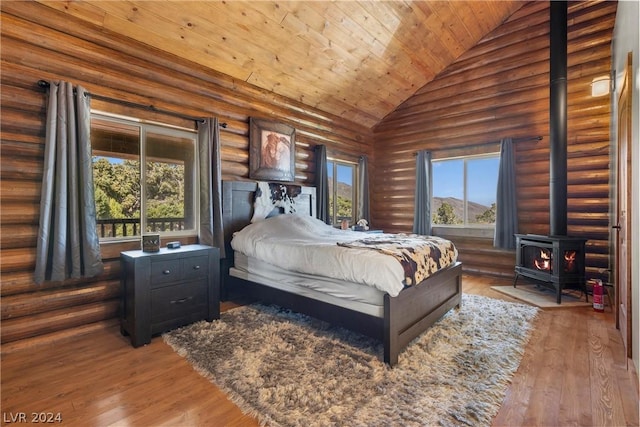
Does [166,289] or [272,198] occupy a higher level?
[272,198]

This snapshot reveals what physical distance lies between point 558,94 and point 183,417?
5.59 m

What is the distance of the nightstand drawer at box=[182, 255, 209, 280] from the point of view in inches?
115

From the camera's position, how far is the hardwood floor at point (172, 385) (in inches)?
68.3

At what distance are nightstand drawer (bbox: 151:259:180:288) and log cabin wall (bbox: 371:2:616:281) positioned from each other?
15.8 ft

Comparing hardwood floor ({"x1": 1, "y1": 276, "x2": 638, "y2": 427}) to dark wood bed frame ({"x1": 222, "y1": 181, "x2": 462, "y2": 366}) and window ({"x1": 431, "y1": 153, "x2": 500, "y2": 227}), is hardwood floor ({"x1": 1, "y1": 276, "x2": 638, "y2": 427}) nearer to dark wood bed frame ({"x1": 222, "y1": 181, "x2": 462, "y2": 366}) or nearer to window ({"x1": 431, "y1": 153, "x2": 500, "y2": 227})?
dark wood bed frame ({"x1": 222, "y1": 181, "x2": 462, "y2": 366})

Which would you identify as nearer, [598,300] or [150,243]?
[150,243]

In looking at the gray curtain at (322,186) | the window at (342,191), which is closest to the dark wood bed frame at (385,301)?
the gray curtain at (322,186)

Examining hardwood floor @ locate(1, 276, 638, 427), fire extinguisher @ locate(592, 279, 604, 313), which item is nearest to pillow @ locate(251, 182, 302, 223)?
hardwood floor @ locate(1, 276, 638, 427)

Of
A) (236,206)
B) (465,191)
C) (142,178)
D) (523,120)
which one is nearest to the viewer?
(142,178)

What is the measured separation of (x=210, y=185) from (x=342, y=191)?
3221 mm

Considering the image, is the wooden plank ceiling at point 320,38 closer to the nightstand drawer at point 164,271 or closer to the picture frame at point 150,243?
the picture frame at point 150,243

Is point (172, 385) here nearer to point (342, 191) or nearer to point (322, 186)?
point (322, 186)

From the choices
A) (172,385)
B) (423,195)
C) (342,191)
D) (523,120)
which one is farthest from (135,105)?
(523,120)

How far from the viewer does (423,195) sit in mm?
5898
